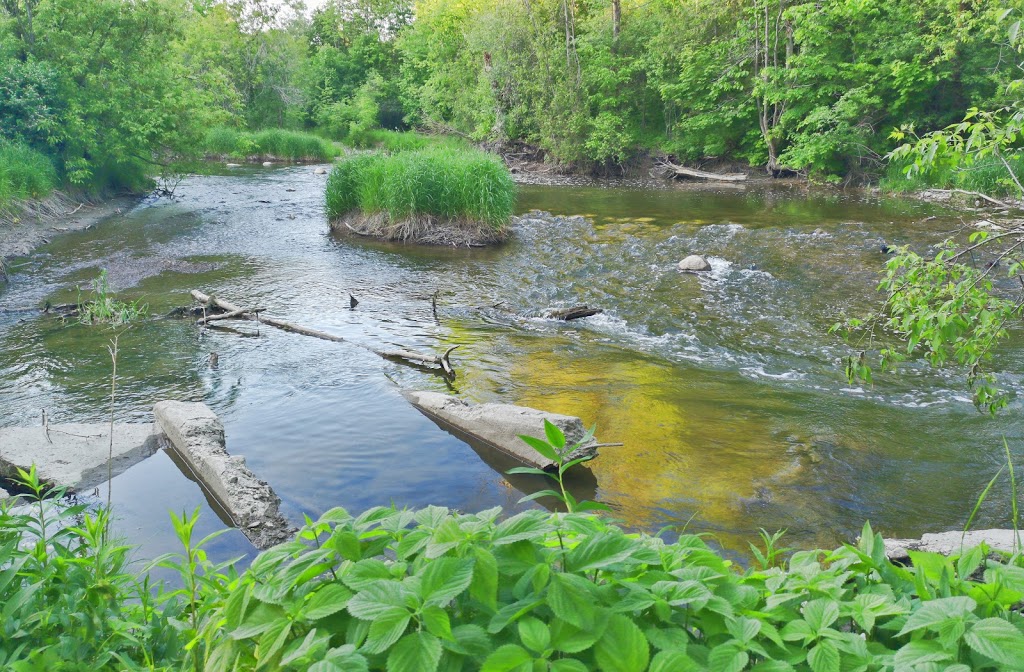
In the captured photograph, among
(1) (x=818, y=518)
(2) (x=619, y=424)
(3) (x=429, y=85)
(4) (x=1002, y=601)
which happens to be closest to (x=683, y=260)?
(2) (x=619, y=424)

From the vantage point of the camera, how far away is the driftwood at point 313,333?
8117 mm

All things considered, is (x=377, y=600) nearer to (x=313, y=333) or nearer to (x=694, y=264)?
(x=313, y=333)

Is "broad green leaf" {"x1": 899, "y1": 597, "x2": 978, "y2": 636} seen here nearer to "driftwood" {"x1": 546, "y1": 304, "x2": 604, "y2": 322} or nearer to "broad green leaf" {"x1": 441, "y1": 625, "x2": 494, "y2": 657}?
"broad green leaf" {"x1": 441, "y1": 625, "x2": 494, "y2": 657}

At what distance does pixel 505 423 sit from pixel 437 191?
33.4 feet

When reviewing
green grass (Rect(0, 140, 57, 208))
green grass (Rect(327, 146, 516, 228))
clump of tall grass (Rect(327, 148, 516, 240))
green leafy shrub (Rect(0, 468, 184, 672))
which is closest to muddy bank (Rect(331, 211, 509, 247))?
clump of tall grass (Rect(327, 148, 516, 240))

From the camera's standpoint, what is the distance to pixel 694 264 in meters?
12.8

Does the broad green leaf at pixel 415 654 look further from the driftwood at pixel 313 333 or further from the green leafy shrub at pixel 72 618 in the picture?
the driftwood at pixel 313 333

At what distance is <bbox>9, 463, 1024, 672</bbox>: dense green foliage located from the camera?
1400 mm

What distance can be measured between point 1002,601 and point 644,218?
16555mm

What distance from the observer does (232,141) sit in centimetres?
3266

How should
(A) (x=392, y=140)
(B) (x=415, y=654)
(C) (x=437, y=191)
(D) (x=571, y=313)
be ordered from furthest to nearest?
(A) (x=392, y=140), (C) (x=437, y=191), (D) (x=571, y=313), (B) (x=415, y=654)

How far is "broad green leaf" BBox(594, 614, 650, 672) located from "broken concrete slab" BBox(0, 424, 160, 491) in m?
4.72

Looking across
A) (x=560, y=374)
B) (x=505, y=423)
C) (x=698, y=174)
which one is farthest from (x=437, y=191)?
(x=698, y=174)

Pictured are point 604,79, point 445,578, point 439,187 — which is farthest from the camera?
point 604,79
